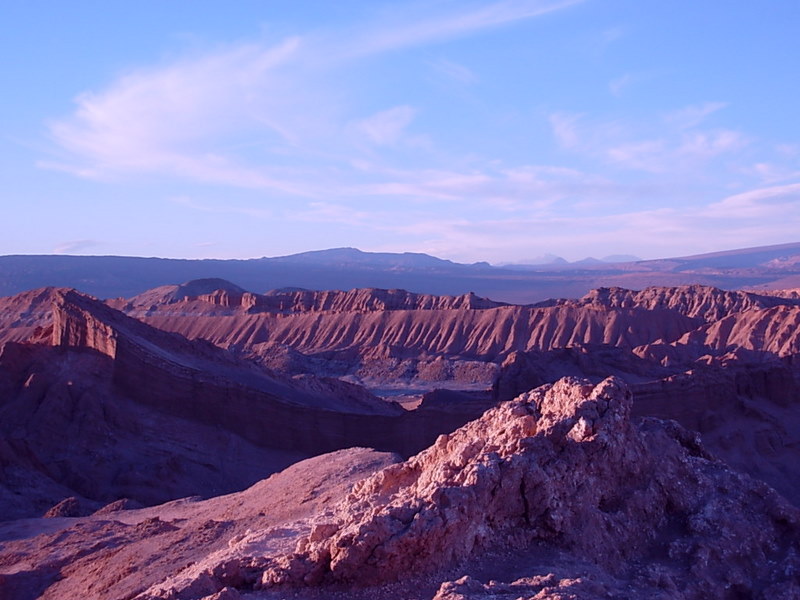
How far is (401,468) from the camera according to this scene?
31.0 feet

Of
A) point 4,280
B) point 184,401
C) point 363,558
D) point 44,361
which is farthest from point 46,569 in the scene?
point 4,280

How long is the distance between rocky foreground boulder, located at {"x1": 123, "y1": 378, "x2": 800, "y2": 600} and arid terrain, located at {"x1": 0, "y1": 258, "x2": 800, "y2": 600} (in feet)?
0.07

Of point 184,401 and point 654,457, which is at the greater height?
point 654,457

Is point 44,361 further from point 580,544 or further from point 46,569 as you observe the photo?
point 580,544

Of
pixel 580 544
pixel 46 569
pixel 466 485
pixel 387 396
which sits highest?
pixel 466 485

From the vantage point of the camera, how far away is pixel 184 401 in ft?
80.6

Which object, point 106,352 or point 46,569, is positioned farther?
point 106,352

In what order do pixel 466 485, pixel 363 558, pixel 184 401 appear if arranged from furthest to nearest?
1. pixel 184 401
2. pixel 466 485
3. pixel 363 558

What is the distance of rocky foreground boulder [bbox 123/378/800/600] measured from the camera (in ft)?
23.3

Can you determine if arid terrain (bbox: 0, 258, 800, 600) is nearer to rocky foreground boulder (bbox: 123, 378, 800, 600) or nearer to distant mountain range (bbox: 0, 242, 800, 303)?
rocky foreground boulder (bbox: 123, 378, 800, 600)

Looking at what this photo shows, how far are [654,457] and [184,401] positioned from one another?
58.5 ft

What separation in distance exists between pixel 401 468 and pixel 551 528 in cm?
213

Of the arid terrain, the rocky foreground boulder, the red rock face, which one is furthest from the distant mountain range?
the rocky foreground boulder

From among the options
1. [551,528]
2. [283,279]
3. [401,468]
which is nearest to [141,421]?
[401,468]
